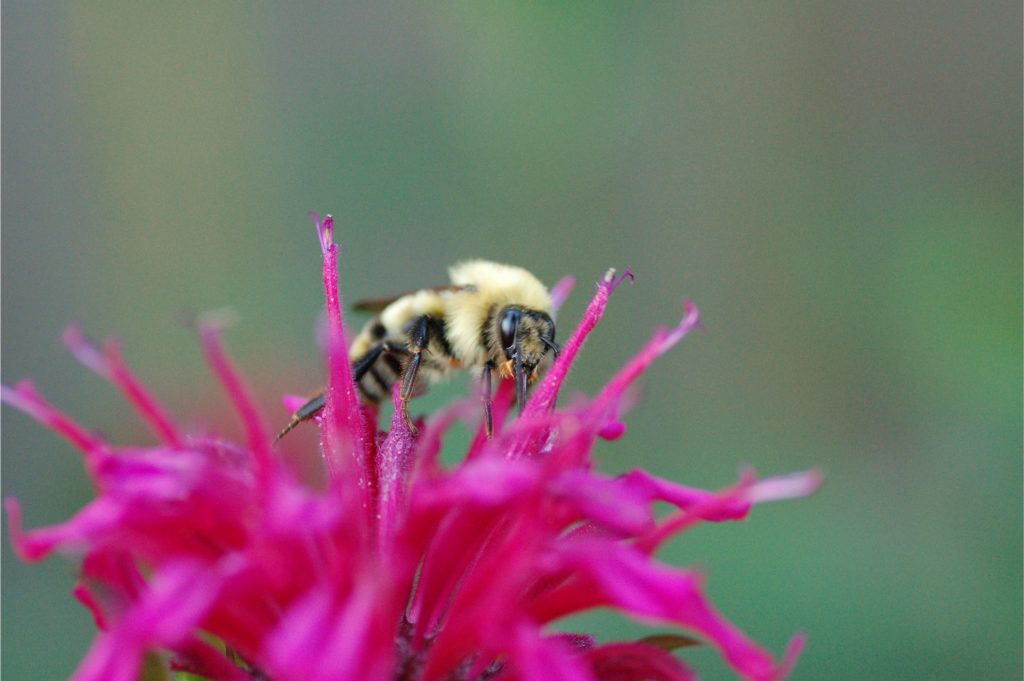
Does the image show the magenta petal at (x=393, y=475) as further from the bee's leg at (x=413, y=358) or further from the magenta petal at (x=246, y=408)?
the magenta petal at (x=246, y=408)

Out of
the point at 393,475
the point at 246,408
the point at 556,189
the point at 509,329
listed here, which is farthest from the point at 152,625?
the point at 556,189

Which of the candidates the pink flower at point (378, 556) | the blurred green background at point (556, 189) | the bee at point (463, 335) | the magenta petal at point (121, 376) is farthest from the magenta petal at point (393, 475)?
the blurred green background at point (556, 189)

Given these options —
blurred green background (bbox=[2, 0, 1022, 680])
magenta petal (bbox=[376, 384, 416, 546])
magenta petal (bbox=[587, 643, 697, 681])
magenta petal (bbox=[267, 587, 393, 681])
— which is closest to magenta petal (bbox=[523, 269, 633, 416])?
magenta petal (bbox=[376, 384, 416, 546])

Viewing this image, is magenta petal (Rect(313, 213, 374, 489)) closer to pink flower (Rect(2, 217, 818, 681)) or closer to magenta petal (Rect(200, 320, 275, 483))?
pink flower (Rect(2, 217, 818, 681))

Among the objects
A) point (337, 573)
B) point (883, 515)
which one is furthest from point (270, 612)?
point (883, 515)

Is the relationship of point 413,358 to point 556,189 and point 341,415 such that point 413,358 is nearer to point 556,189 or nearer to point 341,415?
point 341,415

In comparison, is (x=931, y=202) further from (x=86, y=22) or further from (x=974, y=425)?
(x=86, y=22)
